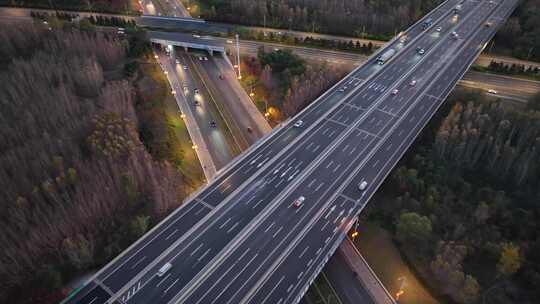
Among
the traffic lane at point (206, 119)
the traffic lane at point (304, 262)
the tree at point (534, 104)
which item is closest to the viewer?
the traffic lane at point (304, 262)

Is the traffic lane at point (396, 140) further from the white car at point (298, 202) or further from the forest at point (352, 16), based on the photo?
the forest at point (352, 16)

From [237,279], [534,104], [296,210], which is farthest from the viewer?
[534,104]

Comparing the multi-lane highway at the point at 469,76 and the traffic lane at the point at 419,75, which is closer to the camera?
the traffic lane at the point at 419,75

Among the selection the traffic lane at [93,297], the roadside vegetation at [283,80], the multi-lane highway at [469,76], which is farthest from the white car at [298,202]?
the multi-lane highway at [469,76]

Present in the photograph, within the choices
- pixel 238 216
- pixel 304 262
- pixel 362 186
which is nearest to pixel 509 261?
pixel 362 186

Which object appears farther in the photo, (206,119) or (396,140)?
(206,119)

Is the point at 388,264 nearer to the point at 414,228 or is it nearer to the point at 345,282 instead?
the point at 414,228
